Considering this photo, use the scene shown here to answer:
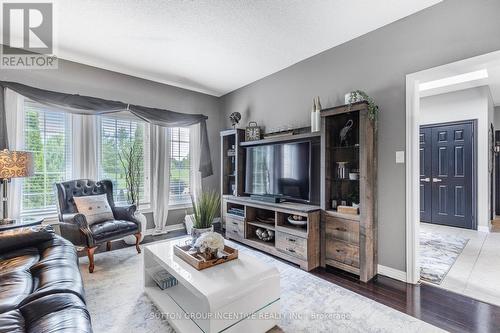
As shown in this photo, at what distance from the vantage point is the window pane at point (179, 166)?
14.4 feet

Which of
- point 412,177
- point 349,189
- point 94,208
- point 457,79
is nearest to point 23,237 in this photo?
point 94,208

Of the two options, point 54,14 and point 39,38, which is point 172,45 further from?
point 39,38

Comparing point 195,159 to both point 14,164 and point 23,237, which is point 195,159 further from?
point 23,237

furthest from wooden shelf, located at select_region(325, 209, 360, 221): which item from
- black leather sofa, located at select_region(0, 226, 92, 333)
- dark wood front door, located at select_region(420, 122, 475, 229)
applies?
dark wood front door, located at select_region(420, 122, 475, 229)

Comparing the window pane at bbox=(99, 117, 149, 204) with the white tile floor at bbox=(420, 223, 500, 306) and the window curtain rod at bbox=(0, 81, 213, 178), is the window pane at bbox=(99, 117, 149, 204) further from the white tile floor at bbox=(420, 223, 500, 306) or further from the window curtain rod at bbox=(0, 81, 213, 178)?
the white tile floor at bbox=(420, 223, 500, 306)

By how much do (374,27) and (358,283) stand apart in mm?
2700

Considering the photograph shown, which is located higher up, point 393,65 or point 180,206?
point 393,65

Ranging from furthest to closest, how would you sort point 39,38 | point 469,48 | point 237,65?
point 237,65
point 39,38
point 469,48

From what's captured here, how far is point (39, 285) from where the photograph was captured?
1429 millimetres

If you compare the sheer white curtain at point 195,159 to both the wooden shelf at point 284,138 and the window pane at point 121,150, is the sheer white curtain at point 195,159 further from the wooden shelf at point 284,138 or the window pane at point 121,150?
the wooden shelf at point 284,138

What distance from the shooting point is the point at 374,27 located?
8.61ft

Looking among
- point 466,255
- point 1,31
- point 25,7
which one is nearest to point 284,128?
point 466,255

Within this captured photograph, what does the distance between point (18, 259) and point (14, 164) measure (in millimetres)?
1156

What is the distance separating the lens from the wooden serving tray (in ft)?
5.69
